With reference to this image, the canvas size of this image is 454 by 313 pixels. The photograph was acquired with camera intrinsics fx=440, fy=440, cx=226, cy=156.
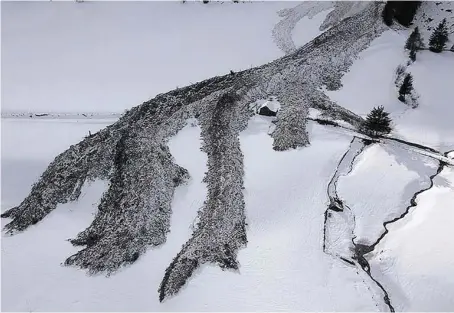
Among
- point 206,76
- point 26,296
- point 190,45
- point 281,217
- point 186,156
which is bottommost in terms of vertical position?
point 26,296

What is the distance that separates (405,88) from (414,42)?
160 inches

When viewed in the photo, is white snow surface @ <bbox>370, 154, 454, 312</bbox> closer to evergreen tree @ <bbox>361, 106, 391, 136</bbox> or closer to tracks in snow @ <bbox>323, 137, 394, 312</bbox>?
tracks in snow @ <bbox>323, 137, 394, 312</bbox>

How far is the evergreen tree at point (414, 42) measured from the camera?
73.0ft

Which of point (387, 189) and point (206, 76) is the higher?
point (206, 76)

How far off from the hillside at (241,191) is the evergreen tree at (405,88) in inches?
16.4

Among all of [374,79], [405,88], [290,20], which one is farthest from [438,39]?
[290,20]

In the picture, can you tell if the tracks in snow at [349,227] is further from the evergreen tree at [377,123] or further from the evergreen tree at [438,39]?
the evergreen tree at [438,39]

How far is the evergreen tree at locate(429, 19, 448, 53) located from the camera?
22.1m

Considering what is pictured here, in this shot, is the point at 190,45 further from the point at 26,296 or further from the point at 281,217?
the point at 26,296

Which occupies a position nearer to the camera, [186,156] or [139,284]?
[139,284]

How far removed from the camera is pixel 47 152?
60.5 feet

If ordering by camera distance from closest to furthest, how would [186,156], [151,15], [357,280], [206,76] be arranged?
[357,280], [186,156], [206,76], [151,15]

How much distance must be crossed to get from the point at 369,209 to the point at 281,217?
10.3 ft

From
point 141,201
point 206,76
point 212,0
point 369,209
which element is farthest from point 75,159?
point 212,0
